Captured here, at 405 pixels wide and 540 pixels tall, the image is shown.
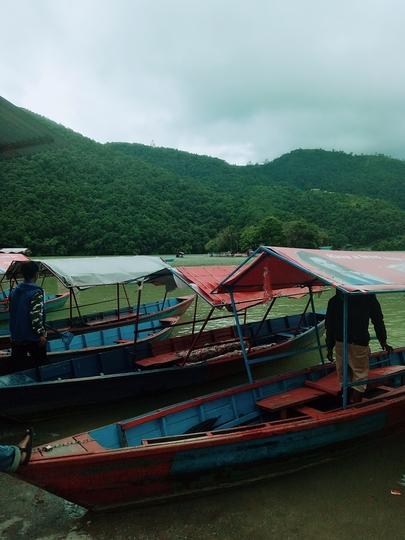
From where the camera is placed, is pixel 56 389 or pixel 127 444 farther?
pixel 56 389

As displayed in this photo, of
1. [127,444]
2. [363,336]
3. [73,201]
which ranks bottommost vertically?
[127,444]

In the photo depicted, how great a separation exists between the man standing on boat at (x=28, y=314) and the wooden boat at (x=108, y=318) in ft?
11.2

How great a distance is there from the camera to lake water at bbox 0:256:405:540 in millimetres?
3783

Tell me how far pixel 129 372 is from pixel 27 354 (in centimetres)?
171

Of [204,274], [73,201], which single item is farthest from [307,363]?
[73,201]

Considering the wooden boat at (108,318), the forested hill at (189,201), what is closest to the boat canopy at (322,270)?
the wooden boat at (108,318)

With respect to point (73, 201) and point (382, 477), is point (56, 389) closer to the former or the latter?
point (382, 477)

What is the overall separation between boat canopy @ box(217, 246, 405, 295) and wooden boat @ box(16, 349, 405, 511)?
4.96 ft

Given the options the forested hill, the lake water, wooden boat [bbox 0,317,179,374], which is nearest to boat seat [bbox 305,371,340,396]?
the lake water

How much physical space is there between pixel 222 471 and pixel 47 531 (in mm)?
1783

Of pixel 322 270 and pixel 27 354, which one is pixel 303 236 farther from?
pixel 322 270

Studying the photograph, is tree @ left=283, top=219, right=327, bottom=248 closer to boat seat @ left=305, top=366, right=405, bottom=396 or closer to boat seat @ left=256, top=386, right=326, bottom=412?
boat seat @ left=305, top=366, right=405, bottom=396

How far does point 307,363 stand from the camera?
9.61 m

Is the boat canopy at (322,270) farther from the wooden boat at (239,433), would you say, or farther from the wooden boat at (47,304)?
the wooden boat at (47,304)
